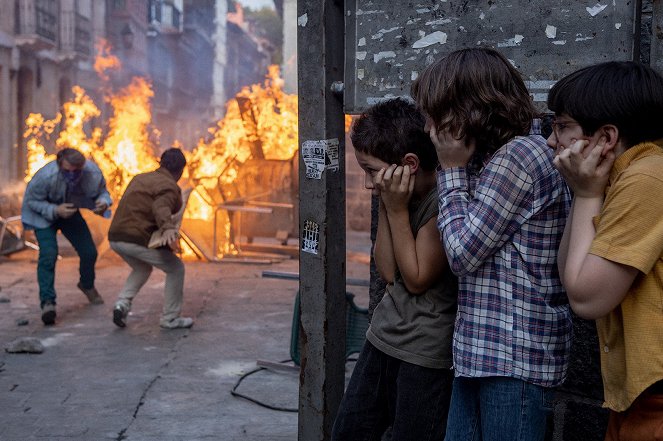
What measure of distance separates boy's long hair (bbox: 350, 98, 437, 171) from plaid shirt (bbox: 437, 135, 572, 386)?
12.2 inches

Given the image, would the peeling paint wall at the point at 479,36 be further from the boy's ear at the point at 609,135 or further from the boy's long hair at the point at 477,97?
the boy's ear at the point at 609,135

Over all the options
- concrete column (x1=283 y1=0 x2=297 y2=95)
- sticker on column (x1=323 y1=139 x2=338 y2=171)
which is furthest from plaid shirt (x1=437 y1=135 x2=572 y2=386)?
concrete column (x1=283 y1=0 x2=297 y2=95)

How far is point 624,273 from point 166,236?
6.25 meters

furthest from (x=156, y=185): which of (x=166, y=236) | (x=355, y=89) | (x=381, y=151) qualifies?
(x=381, y=151)

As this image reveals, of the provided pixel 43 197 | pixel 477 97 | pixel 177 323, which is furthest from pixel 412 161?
pixel 43 197

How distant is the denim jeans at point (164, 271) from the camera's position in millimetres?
7906

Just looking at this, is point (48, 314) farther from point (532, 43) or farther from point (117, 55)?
point (117, 55)

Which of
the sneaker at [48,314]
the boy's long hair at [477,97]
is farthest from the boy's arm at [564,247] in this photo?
the sneaker at [48,314]

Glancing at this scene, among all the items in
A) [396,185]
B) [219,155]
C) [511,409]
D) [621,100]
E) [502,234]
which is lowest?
[511,409]

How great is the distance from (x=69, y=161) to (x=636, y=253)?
24.7 ft

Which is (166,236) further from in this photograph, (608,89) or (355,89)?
(608,89)

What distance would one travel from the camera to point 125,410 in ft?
17.6

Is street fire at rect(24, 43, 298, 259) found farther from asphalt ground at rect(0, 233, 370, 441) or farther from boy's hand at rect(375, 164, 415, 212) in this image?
boy's hand at rect(375, 164, 415, 212)

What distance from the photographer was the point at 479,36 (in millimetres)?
2990
